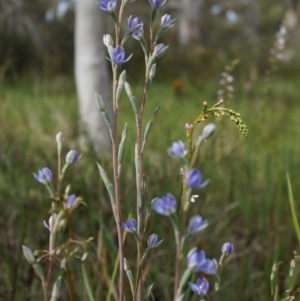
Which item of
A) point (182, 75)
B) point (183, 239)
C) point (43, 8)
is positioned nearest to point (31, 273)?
point (183, 239)

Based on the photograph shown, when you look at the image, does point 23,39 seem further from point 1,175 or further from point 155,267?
point 155,267

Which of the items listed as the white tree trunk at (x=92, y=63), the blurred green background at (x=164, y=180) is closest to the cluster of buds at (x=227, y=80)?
the blurred green background at (x=164, y=180)

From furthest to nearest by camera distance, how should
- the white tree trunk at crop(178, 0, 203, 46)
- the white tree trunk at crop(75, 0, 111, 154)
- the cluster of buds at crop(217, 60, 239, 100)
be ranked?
1. the white tree trunk at crop(178, 0, 203, 46)
2. the white tree trunk at crop(75, 0, 111, 154)
3. the cluster of buds at crop(217, 60, 239, 100)

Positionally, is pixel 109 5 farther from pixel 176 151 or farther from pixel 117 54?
pixel 176 151

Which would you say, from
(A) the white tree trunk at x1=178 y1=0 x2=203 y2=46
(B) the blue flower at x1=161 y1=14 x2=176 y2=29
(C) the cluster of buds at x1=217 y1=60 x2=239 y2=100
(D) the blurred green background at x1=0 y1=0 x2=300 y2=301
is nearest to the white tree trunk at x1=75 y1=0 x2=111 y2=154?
(D) the blurred green background at x1=0 y1=0 x2=300 y2=301

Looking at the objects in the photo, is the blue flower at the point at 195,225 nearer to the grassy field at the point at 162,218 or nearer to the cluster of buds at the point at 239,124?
the cluster of buds at the point at 239,124

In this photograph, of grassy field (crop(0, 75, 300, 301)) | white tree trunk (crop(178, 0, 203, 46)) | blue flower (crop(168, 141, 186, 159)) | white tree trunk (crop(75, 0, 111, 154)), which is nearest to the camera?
blue flower (crop(168, 141, 186, 159))

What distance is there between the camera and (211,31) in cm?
2133

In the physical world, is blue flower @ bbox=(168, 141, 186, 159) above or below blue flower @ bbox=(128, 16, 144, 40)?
below

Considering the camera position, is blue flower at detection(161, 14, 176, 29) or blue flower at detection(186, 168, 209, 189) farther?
blue flower at detection(161, 14, 176, 29)

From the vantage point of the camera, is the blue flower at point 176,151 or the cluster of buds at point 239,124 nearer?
the blue flower at point 176,151

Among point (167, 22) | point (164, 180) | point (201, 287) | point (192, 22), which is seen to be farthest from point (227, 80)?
point (192, 22)

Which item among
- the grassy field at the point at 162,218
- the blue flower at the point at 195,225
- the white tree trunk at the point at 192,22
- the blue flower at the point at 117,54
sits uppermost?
the white tree trunk at the point at 192,22

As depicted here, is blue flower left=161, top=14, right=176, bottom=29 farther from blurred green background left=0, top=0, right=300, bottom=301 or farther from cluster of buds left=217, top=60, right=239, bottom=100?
cluster of buds left=217, top=60, right=239, bottom=100
